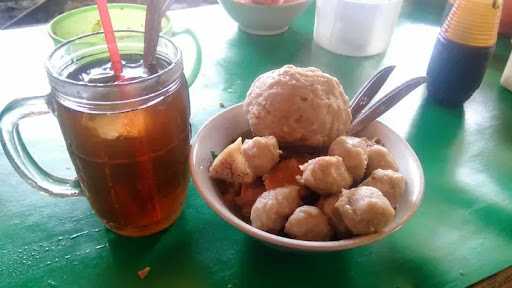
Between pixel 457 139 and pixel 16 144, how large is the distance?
2.08 ft

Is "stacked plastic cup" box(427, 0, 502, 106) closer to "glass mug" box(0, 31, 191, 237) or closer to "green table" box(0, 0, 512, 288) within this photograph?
"green table" box(0, 0, 512, 288)

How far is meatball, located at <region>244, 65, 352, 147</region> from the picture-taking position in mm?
495

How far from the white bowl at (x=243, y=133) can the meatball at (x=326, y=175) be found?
0.06 meters

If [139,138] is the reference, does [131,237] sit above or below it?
below

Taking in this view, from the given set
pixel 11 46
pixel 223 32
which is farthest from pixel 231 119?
pixel 11 46

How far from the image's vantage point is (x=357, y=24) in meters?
0.95

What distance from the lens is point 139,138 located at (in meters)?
0.45

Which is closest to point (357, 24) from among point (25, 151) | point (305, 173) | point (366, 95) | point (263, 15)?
point (263, 15)

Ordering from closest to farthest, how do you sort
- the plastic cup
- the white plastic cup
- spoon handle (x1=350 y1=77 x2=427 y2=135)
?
spoon handle (x1=350 y1=77 x2=427 y2=135), the plastic cup, the white plastic cup

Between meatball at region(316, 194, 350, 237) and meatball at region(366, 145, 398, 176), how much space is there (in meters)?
0.08

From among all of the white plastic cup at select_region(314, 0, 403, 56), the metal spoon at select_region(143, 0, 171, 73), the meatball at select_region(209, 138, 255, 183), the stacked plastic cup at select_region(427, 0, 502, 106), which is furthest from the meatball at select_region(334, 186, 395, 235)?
the white plastic cup at select_region(314, 0, 403, 56)

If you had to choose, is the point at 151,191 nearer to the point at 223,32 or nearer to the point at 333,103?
the point at 333,103

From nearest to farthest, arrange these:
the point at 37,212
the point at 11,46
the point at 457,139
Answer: the point at 37,212
the point at 457,139
the point at 11,46

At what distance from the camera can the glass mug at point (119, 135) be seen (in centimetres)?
42
